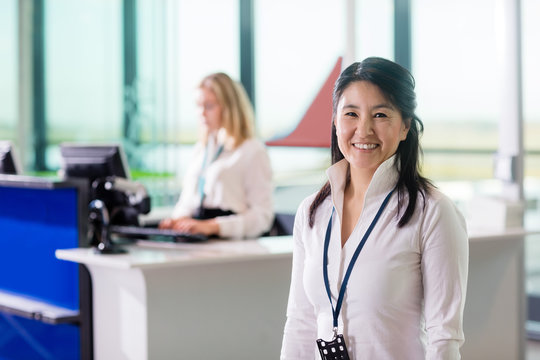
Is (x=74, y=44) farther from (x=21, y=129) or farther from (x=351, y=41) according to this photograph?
(x=351, y=41)

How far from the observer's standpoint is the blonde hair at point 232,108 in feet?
12.9

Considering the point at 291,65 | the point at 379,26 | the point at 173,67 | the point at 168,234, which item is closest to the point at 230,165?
the point at 168,234

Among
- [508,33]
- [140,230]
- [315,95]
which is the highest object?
[508,33]

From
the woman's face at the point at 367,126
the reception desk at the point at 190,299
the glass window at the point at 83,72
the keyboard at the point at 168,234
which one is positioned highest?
the glass window at the point at 83,72

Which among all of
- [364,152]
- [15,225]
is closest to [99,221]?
[15,225]

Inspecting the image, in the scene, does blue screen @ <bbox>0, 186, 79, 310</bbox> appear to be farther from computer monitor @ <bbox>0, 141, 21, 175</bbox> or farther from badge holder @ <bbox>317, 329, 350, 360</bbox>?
badge holder @ <bbox>317, 329, 350, 360</bbox>

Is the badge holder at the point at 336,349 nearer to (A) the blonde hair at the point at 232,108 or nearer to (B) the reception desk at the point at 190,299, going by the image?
(B) the reception desk at the point at 190,299

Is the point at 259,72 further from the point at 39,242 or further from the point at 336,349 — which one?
the point at 336,349

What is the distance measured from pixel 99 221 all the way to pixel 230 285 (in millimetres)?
593

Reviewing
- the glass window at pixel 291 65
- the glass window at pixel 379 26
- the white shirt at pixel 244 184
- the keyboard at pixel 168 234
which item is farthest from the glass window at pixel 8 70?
the keyboard at pixel 168 234

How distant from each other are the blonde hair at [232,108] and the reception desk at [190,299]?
2.10 ft

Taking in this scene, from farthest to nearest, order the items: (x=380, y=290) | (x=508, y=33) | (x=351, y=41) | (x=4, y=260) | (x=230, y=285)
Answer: (x=351, y=41)
(x=508, y=33)
(x=4, y=260)
(x=230, y=285)
(x=380, y=290)

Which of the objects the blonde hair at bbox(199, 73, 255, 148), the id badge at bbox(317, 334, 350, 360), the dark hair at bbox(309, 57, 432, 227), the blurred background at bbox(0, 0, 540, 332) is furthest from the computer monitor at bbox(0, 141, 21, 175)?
the id badge at bbox(317, 334, 350, 360)

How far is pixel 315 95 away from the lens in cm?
374
